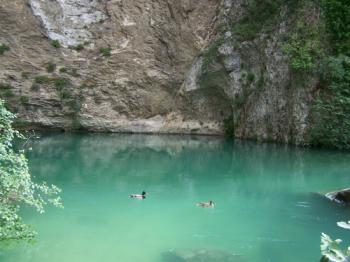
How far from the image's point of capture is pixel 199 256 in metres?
7.25

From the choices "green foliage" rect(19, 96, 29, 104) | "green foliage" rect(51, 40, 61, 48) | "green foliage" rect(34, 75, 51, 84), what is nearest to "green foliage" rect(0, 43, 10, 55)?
"green foliage" rect(34, 75, 51, 84)

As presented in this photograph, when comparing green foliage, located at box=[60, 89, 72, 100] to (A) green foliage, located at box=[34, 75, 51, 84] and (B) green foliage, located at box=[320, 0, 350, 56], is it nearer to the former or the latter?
(A) green foliage, located at box=[34, 75, 51, 84]

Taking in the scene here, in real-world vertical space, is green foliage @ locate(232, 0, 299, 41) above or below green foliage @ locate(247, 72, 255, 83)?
above

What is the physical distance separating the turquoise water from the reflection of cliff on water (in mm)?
33

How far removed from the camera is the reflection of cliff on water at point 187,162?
45.2 ft

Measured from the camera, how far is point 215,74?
26078 mm

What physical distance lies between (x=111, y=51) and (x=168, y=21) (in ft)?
12.2

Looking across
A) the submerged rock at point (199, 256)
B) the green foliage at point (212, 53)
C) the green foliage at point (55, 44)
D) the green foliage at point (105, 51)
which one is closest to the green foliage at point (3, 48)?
the green foliage at point (55, 44)

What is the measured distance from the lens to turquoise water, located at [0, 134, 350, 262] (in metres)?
7.67

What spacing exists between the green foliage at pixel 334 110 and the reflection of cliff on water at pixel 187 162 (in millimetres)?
853

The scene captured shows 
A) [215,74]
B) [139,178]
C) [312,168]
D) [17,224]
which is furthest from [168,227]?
[215,74]

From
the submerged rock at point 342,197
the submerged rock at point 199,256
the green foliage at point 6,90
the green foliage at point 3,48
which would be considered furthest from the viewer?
the green foliage at point 3,48

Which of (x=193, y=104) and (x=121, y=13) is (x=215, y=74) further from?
(x=121, y=13)

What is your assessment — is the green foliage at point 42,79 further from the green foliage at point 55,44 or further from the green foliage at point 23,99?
the green foliage at point 55,44
